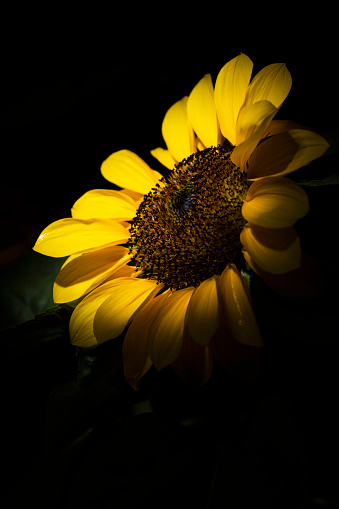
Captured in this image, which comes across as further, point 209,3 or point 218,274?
point 209,3

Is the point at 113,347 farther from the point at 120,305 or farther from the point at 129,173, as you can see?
the point at 129,173

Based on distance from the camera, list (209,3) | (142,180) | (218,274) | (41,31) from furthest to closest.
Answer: (41,31) < (209,3) < (142,180) < (218,274)

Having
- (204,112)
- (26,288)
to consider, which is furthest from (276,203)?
(26,288)

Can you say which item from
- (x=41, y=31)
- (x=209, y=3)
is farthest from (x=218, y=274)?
(x=41, y=31)

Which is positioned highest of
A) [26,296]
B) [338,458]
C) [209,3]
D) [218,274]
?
[209,3]

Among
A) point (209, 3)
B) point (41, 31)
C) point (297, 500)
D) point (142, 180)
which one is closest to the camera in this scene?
point (297, 500)

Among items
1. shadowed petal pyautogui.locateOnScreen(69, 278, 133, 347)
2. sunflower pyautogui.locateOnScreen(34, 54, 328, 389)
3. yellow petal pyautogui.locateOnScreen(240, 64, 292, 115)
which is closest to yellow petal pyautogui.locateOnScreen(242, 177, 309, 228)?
sunflower pyautogui.locateOnScreen(34, 54, 328, 389)

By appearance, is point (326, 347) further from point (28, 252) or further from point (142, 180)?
point (28, 252)

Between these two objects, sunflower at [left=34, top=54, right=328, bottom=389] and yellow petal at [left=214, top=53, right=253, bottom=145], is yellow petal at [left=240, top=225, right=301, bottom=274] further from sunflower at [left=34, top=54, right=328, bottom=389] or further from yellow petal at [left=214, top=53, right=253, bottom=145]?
yellow petal at [left=214, top=53, right=253, bottom=145]

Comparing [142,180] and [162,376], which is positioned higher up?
[142,180]
